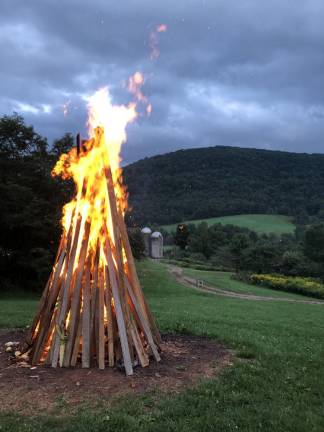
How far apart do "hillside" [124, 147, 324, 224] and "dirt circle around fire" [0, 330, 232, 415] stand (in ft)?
234

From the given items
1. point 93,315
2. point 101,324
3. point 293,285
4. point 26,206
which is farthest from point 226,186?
point 101,324

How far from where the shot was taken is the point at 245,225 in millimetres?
81812

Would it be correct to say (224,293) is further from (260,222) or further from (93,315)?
(260,222)

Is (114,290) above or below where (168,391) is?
above

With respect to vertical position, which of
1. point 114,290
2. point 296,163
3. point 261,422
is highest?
point 296,163

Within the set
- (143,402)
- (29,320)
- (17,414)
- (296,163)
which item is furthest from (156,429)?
(296,163)

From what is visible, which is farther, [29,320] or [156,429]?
[29,320]

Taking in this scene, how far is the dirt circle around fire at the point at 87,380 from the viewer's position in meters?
5.01

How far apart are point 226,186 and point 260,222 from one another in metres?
15.4

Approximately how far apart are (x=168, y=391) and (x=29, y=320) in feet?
20.3

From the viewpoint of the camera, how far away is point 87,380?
5578 mm

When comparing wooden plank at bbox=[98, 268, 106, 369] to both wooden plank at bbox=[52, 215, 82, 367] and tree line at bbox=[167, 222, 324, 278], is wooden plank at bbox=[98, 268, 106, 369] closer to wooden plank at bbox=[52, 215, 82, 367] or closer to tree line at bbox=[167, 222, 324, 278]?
wooden plank at bbox=[52, 215, 82, 367]

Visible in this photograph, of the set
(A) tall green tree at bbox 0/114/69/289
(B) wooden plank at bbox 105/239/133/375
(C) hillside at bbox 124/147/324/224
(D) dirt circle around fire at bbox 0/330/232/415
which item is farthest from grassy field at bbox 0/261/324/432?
(C) hillside at bbox 124/147/324/224

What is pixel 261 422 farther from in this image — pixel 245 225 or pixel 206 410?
pixel 245 225
